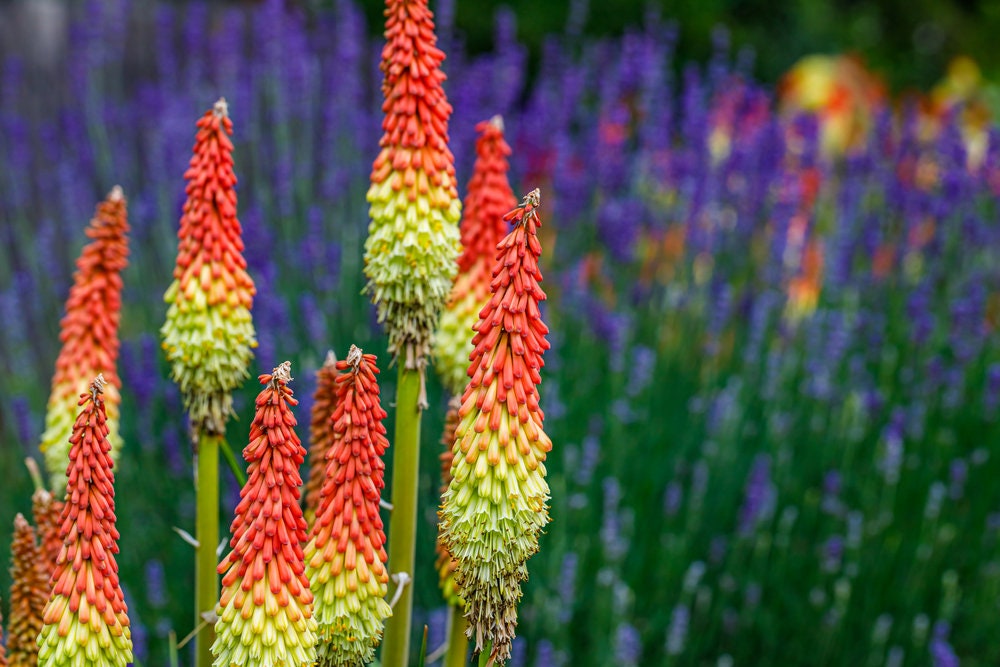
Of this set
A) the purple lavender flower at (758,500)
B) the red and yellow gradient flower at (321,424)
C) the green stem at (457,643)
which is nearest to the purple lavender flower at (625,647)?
the purple lavender flower at (758,500)

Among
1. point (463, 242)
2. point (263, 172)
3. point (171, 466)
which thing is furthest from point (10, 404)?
point (463, 242)

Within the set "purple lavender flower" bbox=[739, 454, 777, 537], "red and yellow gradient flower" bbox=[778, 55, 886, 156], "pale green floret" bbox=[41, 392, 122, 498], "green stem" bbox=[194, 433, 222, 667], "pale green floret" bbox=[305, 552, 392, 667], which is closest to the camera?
"pale green floret" bbox=[305, 552, 392, 667]

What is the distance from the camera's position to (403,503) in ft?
6.70

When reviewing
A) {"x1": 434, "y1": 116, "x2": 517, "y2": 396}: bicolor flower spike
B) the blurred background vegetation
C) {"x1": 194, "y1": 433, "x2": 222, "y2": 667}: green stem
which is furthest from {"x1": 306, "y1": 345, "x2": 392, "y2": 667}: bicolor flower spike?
the blurred background vegetation

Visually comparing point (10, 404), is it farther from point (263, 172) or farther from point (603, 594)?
point (603, 594)

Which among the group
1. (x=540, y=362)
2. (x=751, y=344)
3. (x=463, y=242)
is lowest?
(x=540, y=362)

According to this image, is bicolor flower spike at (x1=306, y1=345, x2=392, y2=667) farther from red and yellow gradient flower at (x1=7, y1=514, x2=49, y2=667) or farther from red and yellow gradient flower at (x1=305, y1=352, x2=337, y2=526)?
red and yellow gradient flower at (x1=7, y1=514, x2=49, y2=667)

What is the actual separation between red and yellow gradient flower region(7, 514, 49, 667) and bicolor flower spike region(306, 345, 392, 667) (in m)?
0.50

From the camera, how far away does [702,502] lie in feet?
14.4

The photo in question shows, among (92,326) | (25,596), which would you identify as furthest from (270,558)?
(92,326)

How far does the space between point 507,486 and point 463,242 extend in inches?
34.7

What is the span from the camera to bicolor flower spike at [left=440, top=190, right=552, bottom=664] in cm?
159

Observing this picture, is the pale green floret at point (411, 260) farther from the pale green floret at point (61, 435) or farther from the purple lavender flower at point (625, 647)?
the purple lavender flower at point (625, 647)

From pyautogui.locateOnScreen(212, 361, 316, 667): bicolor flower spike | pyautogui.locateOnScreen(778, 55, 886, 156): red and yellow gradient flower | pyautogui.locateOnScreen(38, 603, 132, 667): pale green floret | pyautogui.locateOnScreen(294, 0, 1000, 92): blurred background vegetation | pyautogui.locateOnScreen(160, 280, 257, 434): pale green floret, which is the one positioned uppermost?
pyautogui.locateOnScreen(294, 0, 1000, 92): blurred background vegetation
